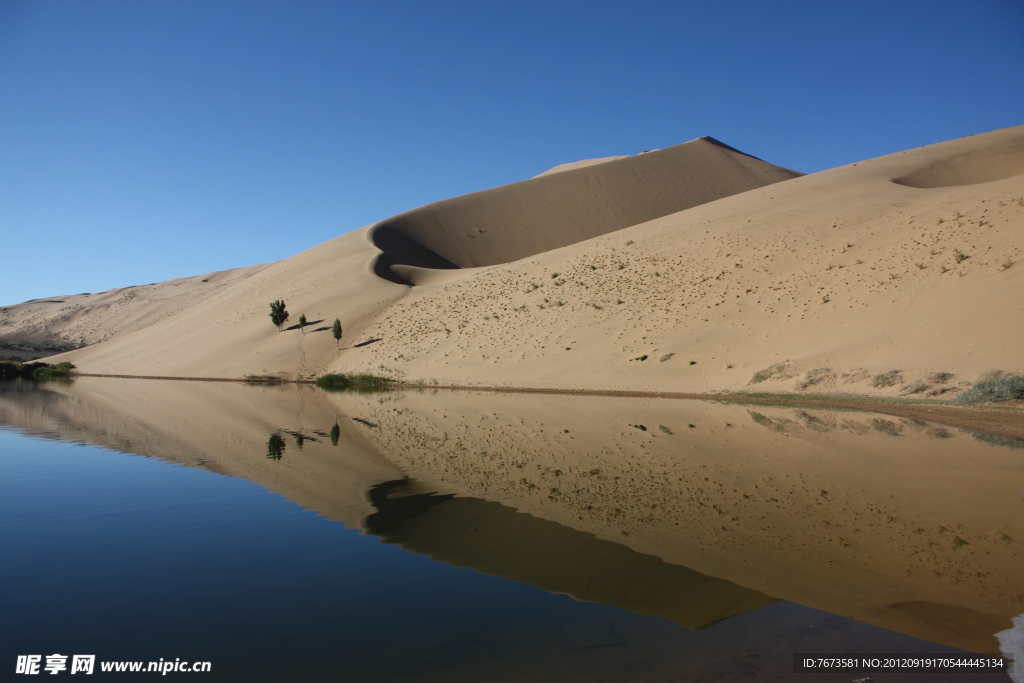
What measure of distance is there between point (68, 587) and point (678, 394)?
2520cm

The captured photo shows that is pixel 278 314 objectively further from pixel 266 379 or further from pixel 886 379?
pixel 886 379

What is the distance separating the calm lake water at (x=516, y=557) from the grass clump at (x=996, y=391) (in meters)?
7.36

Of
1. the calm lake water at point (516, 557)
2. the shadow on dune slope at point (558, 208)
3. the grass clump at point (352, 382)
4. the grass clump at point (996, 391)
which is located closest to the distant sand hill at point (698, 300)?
the shadow on dune slope at point (558, 208)

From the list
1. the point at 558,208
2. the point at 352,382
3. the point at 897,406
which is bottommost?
the point at 897,406

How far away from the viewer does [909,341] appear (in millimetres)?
25609

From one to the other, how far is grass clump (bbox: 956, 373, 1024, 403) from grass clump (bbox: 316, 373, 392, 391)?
30413 mm

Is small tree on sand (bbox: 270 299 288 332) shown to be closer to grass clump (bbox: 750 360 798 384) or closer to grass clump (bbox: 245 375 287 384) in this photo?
grass clump (bbox: 245 375 287 384)

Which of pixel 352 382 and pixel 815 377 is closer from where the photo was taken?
pixel 815 377

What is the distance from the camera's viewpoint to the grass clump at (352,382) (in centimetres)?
4053

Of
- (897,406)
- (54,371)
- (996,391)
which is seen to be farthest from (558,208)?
(996,391)

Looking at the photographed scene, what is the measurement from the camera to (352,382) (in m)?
42.4

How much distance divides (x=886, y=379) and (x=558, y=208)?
2502 inches

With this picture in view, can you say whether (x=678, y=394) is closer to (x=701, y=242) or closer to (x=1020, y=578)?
(x=701, y=242)

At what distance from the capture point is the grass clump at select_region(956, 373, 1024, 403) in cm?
1936
